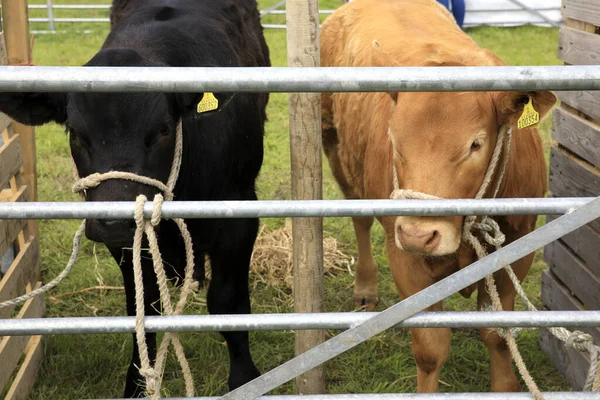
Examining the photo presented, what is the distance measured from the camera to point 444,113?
2668 mm

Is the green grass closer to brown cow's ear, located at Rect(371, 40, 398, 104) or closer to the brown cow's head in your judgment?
the brown cow's head

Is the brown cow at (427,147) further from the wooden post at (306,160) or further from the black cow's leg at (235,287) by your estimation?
the black cow's leg at (235,287)

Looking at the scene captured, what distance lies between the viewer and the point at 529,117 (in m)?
2.54

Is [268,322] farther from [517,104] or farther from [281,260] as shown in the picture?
[281,260]

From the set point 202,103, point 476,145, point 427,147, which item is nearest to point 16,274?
point 202,103

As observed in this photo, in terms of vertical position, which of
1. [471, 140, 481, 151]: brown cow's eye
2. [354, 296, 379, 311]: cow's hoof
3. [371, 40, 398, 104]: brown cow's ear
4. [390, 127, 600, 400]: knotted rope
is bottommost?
[354, 296, 379, 311]: cow's hoof

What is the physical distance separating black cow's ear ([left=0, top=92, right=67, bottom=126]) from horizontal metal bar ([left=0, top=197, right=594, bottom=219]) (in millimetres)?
935

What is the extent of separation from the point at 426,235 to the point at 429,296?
1.53 ft

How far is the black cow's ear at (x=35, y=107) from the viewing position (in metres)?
2.81

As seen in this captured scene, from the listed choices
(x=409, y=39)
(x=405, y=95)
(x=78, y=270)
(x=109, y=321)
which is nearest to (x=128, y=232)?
(x=109, y=321)

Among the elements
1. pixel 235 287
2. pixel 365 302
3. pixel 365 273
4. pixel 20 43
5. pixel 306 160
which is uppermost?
pixel 20 43

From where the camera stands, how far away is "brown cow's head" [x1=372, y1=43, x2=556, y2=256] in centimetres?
258

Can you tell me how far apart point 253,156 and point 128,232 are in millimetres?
1295

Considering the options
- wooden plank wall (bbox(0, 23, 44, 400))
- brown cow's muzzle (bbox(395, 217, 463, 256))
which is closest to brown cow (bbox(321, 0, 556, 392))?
brown cow's muzzle (bbox(395, 217, 463, 256))
